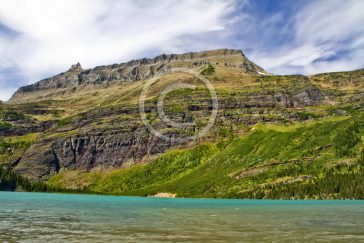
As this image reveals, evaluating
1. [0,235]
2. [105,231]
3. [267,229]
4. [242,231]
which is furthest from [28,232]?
[267,229]

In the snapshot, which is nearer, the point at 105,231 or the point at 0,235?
the point at 0,235

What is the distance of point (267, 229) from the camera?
70938 millimetres

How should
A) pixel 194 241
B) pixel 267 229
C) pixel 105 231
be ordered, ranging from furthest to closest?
pixel 267 229, pixel 105 231, pixel 194 241

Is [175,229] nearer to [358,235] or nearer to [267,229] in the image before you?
[267,229]

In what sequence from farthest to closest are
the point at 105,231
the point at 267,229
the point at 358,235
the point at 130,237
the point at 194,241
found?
the point at 267,229
the point at 105,231
the point at 358,235
the point at 130,237
the point at 194,241

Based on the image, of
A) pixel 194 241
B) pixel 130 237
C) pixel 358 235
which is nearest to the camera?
pixel 194 241

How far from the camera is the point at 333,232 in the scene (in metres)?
66.6

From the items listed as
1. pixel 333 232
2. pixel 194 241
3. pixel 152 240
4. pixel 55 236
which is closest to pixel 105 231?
pixel 55 236

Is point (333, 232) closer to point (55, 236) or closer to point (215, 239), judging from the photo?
point (215, 239)

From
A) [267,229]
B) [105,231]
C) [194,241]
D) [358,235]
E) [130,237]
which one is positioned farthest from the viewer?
[267,229]

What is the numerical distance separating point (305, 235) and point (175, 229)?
2021 centimetres

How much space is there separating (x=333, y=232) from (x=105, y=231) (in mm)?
34718

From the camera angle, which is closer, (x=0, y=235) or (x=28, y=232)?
(x=0, y=235)

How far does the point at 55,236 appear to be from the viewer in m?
59.0
